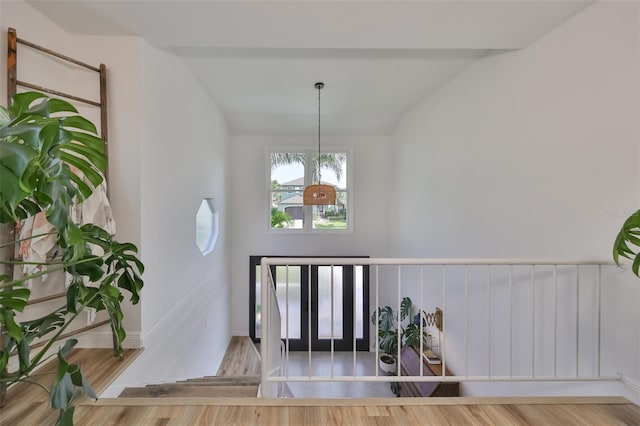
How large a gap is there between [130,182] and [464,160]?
2916 millimetres

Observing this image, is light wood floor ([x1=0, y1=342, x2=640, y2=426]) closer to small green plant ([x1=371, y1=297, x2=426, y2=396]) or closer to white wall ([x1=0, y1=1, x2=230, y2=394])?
white wall ([x1=0, y1=1, x2=230, y2=394])

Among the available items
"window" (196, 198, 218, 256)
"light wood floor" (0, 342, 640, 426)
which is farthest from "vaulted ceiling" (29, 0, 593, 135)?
"light wood floor" (0, 342, 640, 426)

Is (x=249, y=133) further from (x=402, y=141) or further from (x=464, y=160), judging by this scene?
(x=464, y=160)

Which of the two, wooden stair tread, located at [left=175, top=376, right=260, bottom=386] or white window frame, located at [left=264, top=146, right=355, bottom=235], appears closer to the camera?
wooden stair tread, located at [left=175, top=376, right=260, bottom=386]

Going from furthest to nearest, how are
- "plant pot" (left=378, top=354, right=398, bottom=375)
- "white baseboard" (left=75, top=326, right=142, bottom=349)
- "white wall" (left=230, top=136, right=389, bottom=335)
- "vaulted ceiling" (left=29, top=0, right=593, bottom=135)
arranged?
"white wall" (left=230, top=136, right=389, bottom=335) < "plant pot" (left=378, top=354, right=398, bottom=375) < "white baseboard" (left=75, top=326, right=142, bottom=349) < "vaulted ceiling" (left=29, top=0, right=593, bottom=135)

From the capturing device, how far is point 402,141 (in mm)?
4590

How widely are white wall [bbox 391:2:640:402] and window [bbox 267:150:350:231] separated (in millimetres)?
2423

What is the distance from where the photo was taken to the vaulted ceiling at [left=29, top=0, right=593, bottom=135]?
1.69 m

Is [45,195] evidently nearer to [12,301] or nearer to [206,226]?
[12,301]

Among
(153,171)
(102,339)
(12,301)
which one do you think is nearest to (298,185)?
(153,171)

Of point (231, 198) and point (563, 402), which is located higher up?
point (231, 198)

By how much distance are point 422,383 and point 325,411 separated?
1988 millimetres

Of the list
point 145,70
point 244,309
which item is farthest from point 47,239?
point 244,309

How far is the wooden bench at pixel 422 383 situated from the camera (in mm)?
2893
